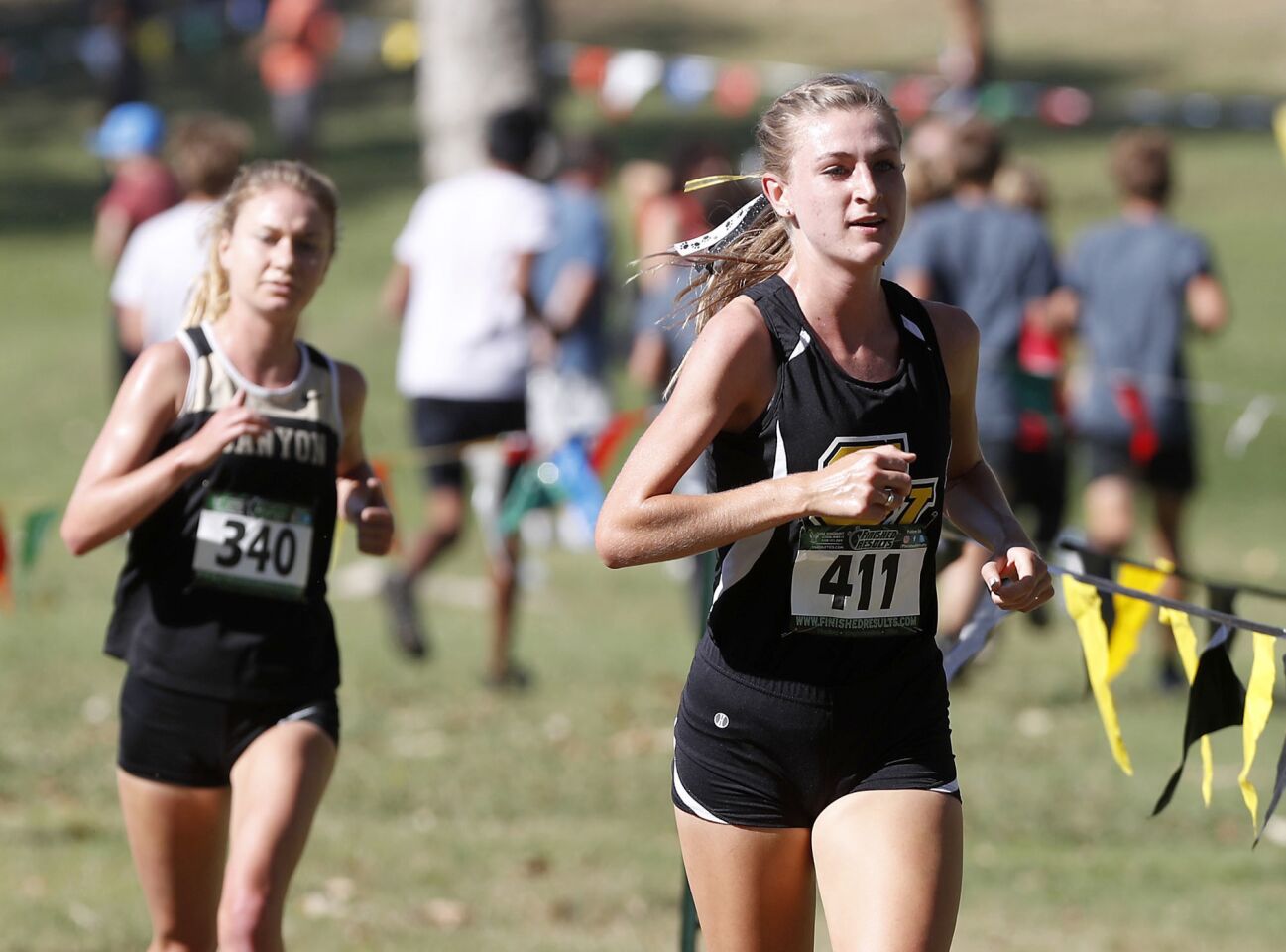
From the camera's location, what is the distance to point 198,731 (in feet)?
13.4

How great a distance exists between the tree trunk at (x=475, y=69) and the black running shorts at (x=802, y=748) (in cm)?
879

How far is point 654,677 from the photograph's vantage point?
8.63 meters

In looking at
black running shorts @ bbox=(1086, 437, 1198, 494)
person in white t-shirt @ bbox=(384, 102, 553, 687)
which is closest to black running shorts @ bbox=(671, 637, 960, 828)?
person in white t-shirt @ bbox=(384, 102, 553, 687)

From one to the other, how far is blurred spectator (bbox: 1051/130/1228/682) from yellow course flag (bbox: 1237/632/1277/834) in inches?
186

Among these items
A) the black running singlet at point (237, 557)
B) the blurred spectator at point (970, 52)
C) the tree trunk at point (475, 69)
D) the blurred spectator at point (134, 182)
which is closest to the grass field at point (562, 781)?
the black running singlet at point (237, 557)

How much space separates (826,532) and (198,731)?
1489 mm

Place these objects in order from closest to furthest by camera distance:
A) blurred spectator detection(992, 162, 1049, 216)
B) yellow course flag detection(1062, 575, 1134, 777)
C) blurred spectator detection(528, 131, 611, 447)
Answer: yellow course flag detection(1062, 575, 1134, 777)
blurred spectator detection(992, 162, 1049, 216)
blurred spectator detection(528, 131, 611, 447)

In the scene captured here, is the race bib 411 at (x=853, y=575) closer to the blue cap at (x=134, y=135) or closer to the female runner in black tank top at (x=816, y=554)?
the female runner in black tank top at (x=816, y=554)

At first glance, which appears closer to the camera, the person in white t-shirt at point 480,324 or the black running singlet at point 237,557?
the black running singlet at point 237,557

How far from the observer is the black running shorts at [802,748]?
134 inches

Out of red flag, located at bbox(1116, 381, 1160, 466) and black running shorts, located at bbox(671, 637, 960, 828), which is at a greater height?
red flag, located at bbox(1116, 381, 1160, 466)

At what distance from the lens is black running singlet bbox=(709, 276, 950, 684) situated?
332 cm

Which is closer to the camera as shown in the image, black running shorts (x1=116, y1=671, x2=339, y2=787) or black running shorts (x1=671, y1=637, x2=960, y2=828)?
black running shorts (x1=671, y1=637, x2=960, y2=828)

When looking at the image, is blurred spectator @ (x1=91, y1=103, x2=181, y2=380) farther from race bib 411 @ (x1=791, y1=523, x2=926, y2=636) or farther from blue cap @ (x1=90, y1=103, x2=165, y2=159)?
race bib 411 @ (x1=791, y1=523, x2=926, y2=636)
